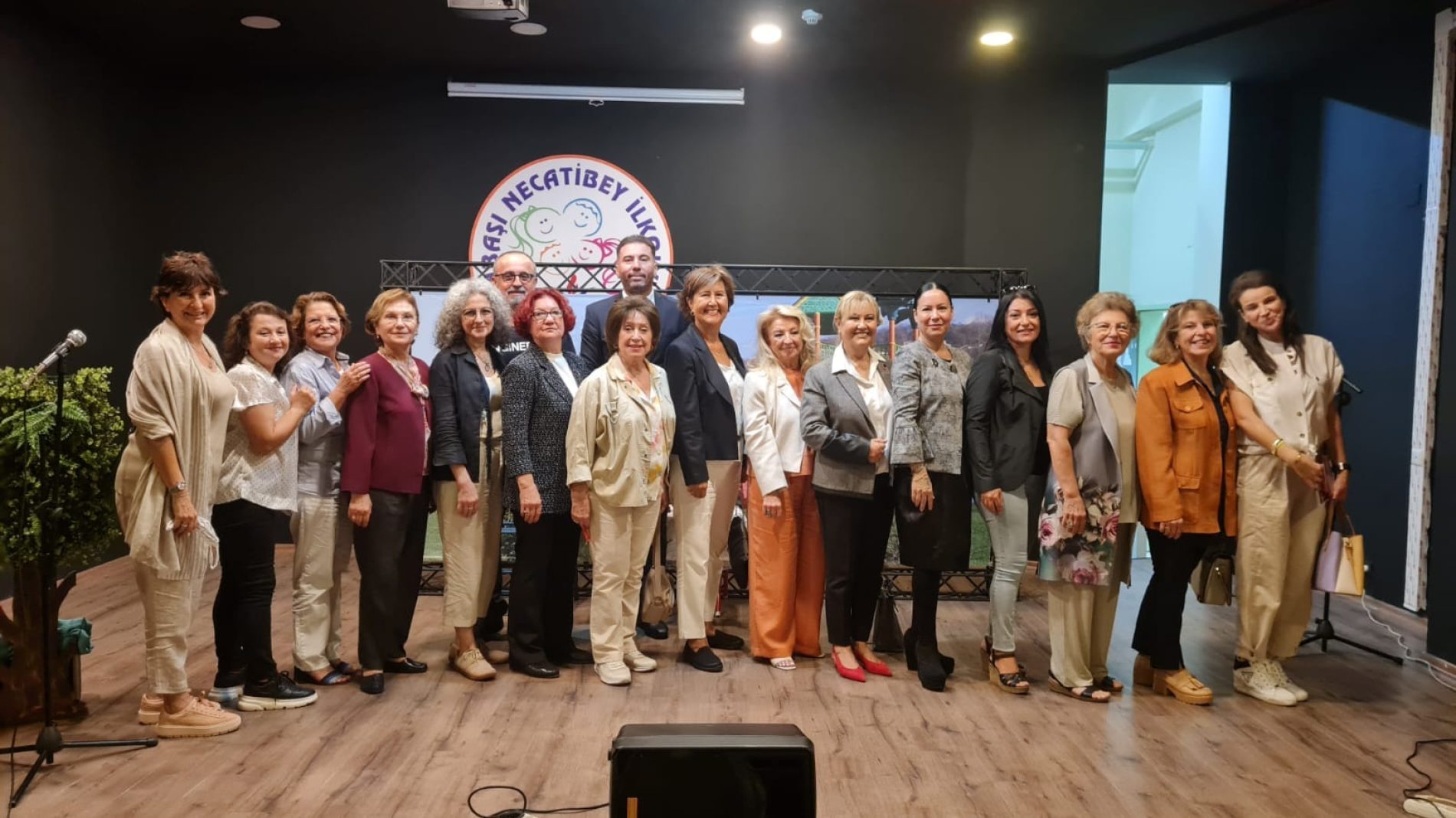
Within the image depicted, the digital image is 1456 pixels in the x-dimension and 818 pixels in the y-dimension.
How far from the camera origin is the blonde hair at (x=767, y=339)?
165 inches

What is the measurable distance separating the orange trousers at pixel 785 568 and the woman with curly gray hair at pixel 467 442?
43.0 inches

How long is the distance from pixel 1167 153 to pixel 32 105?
7815 millimetres

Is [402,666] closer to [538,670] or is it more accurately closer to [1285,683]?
[538,670]

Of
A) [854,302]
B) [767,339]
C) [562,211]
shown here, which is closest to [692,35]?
[562,211]

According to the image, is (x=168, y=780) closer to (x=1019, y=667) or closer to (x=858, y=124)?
(x=1019, y=667)

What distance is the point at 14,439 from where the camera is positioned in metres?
3.22

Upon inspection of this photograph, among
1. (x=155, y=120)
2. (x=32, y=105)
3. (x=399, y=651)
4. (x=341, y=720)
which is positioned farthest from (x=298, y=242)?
(x=341, y=720)

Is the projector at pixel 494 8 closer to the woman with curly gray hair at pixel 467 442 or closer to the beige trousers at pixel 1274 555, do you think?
the woman with curly gray hair at pixel 467 442

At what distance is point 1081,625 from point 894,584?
1940 millimetres

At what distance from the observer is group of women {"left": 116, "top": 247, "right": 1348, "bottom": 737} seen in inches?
149

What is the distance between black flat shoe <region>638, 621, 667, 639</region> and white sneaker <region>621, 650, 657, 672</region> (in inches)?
20.3

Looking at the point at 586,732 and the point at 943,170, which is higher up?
the point at 943,170

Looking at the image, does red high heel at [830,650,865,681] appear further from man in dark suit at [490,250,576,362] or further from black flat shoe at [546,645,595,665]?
man in dark suit at [490,250,576,362]

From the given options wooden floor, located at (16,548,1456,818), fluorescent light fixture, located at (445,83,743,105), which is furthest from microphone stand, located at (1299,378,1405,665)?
fluorescent light fixture, located at (445,83,743,105)
